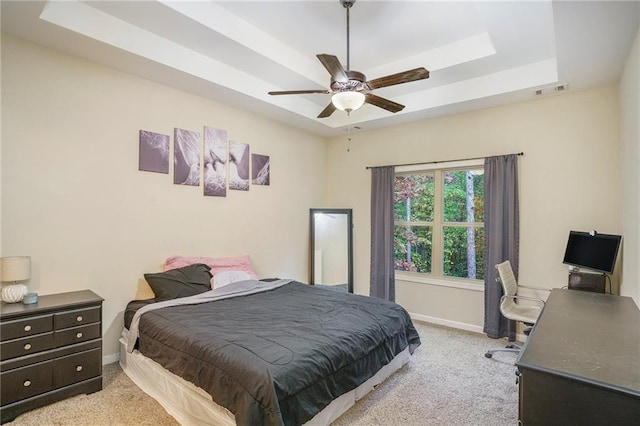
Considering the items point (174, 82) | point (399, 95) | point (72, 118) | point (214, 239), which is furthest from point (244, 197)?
point (399, 95)

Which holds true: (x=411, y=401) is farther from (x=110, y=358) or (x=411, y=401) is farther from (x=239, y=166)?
(x=239, y=166)

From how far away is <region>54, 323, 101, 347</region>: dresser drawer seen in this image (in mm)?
2447

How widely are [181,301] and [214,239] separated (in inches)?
45.2

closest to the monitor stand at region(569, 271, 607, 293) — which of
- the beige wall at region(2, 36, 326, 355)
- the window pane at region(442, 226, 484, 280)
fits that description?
the window pane at region(442, 226, 484, 280)

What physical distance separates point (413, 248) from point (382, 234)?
51cm

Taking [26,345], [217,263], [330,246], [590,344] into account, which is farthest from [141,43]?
[590,344]

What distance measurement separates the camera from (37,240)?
2.73 m

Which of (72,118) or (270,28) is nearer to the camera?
(72,118)

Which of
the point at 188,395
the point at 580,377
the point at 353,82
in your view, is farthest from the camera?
the point at 353,82

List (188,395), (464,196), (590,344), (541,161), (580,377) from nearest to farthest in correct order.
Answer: (580,377) → (590,344) → (188,395) → (541,161) → (464,196)

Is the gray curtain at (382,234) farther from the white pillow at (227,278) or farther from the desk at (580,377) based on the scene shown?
the desk at (580,377)

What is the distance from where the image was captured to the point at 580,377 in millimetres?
1112

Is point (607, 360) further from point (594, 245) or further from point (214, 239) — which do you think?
point (214, 239)

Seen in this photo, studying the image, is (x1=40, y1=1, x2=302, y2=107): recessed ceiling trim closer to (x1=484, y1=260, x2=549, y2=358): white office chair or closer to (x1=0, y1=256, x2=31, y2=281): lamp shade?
(x1=0, y1=256, x2=31, y2=281): lamp shade
